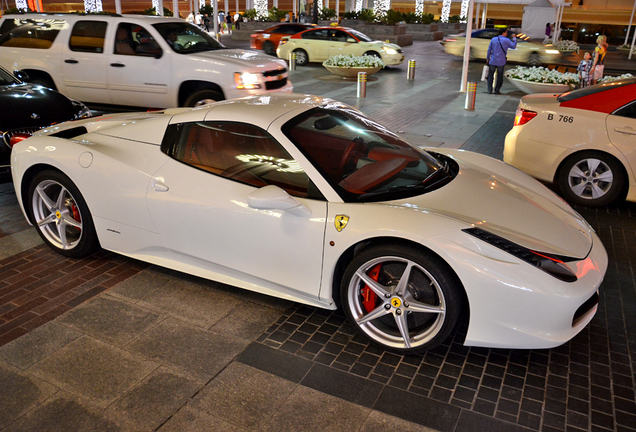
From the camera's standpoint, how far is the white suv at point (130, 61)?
9195 mm

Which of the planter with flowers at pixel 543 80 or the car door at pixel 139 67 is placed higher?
the car door at pixel 139 67

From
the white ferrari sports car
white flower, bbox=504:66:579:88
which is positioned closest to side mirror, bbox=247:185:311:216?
the white ferrari sports car

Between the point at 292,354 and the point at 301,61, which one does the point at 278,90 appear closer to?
the point at 292,354

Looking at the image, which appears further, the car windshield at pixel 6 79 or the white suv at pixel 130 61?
the white suv at pixel 130 61

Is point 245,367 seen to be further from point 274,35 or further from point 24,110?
point 274,35

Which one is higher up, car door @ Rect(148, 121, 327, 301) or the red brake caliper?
car door @ Rect(148, 121, 327, 301)

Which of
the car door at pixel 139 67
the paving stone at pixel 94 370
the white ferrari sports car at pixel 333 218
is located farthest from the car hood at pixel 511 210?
the car door at pixel 139 67

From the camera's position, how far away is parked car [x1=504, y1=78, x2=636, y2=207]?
5957 mm

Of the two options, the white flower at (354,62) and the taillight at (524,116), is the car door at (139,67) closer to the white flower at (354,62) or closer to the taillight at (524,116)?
the taillight at (524,116)

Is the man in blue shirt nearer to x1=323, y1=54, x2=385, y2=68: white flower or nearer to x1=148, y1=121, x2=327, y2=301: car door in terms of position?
x1=323, y1=54, x2=385, y2=68: white flower

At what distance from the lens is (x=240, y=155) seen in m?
3.96

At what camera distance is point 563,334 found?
3176 mm

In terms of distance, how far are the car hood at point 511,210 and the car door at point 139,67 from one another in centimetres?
678

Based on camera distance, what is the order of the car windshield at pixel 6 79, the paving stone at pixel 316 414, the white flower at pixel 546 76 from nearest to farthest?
the paving stone at pixel 316 414, the car windshield at pixel 6 79, the white flower at pixel 546 76
